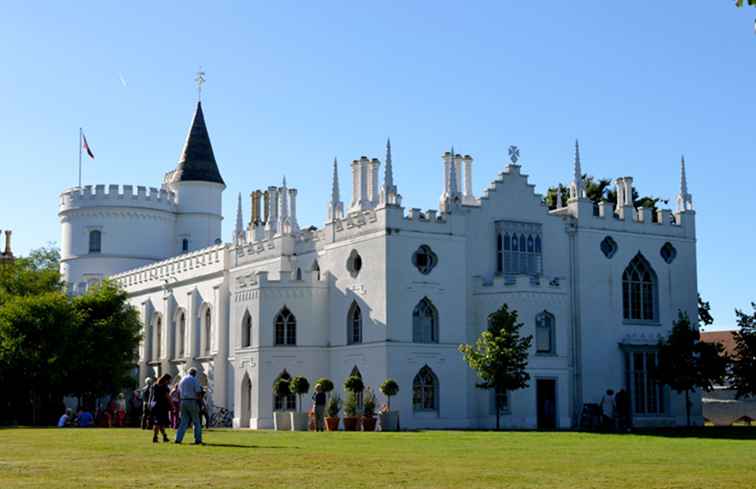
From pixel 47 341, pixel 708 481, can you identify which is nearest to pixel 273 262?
pixel 47 341

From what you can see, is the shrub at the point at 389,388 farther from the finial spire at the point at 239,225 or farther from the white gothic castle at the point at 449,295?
the finial spire at the point at 239,225

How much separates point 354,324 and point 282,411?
469 cm

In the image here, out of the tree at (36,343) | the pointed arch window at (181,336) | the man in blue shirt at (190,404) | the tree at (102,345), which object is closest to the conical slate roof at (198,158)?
the pointed arch window at (181,336)

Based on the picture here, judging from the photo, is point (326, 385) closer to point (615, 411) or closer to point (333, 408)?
point (333, 408)

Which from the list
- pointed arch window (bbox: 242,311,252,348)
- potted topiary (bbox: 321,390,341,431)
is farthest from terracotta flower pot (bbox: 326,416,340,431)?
pointed arch window (bbox: 242,311,252,348)

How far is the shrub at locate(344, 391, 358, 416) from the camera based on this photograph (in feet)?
145

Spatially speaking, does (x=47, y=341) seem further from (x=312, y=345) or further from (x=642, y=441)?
(x=642, y=441)

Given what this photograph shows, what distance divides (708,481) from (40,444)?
1579 cm

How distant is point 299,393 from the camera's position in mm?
46750

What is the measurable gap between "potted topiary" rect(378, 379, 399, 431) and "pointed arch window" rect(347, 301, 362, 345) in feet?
13.7

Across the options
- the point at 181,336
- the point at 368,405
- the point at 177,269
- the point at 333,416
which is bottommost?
the point at 333,416

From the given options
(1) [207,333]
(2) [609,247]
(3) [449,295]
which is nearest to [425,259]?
(3) [449,295]

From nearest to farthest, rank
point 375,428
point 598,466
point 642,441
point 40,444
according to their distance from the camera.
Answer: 1. point 598,466
2. point 40,444
3. point 642,441
4. point 375,428

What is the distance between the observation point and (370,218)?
47750 millimetres
